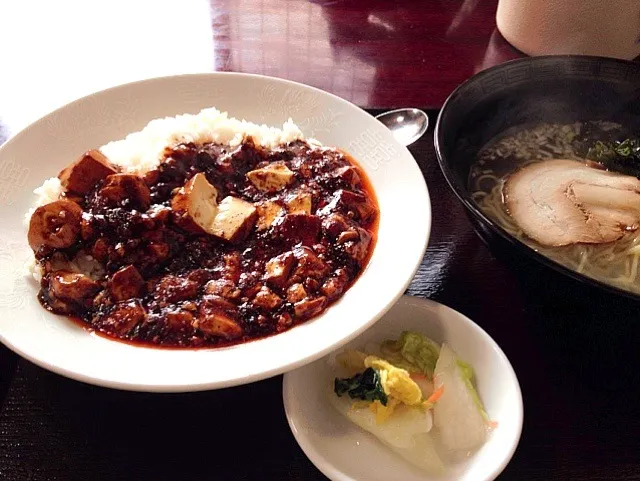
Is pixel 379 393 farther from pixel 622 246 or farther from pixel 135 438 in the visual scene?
pixel 622 246

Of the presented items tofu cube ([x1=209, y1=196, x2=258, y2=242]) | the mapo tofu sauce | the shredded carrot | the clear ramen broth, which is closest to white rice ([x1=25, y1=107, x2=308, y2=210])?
the mapo tofu sauce

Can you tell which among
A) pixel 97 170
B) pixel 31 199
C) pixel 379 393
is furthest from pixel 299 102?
pixel 379 393

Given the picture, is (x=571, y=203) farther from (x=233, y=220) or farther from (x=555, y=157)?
(x=233, y=220)

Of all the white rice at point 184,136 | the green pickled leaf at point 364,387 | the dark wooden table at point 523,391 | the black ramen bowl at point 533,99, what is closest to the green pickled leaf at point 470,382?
the dark wooden table at point 523,391

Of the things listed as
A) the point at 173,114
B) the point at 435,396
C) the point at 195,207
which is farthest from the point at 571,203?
the point at 173,114

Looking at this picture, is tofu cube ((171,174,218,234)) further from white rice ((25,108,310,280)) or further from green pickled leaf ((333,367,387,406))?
green pickled leaf ((333,367,387,406))

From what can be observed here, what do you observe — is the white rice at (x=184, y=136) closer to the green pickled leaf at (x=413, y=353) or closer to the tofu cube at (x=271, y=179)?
the tofu cube at (x=271, y=179)

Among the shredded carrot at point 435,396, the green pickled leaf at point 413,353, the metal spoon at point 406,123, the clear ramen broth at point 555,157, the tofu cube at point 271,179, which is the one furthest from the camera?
the metal spoon at point 406,123

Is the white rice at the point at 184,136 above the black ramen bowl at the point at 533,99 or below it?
below
